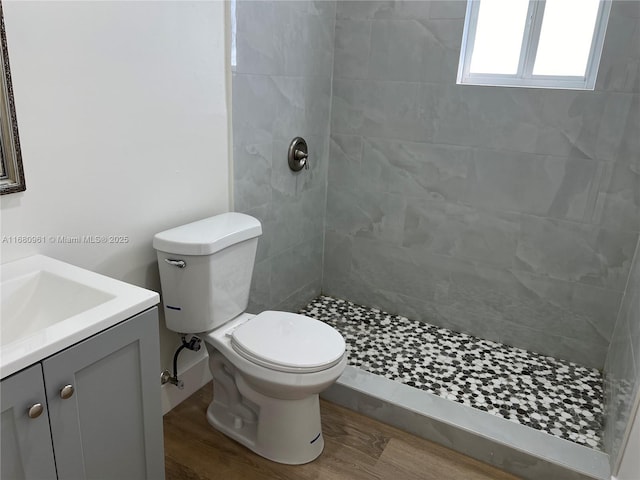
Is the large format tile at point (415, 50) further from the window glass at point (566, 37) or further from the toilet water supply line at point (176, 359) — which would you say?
the toilet water supply line at point (176, 359)

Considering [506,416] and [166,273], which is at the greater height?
[166,273]

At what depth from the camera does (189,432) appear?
200 centimetres

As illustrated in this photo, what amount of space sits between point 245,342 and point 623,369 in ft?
4.98

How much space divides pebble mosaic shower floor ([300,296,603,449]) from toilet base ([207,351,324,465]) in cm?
56

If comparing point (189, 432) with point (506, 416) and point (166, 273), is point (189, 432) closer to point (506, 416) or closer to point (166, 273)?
point (166, 273)

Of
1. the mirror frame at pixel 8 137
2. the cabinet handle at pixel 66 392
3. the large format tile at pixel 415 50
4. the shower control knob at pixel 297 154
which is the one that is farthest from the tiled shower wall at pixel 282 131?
the cabinet handle at pixel 66 392

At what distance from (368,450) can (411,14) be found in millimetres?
2086

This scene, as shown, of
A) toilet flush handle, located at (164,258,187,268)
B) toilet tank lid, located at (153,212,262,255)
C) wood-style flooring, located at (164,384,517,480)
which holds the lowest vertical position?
wood-style flooring, located at (164,384,517,480)

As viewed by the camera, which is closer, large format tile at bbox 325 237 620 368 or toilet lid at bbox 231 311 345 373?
toilet lid at bbox 231 311 345 373

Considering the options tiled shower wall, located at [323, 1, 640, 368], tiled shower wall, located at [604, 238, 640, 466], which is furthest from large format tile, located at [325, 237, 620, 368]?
tiled shower wall, located at [604, 238, 640, 466]

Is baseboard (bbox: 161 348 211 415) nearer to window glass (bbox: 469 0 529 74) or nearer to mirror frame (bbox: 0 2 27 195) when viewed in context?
mirror frame (bbox: 0 2 27 195)

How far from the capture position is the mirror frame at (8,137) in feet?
4.13

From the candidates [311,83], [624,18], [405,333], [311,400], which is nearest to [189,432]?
[311,400]

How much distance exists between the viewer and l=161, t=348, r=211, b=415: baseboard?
2.08 metres
